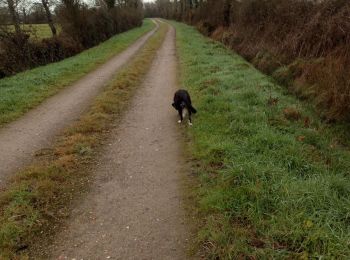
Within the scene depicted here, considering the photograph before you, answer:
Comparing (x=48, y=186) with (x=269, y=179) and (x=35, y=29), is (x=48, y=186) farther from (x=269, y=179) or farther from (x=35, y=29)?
(x=35, y=29)

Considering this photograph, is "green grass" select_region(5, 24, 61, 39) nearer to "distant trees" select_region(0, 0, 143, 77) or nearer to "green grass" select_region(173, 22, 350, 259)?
"distant trees" select_region(0, 0, 143, 77)

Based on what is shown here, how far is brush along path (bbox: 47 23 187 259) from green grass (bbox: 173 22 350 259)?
0.46m

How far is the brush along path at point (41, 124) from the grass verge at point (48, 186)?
1.31ft

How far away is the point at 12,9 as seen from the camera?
18141mm

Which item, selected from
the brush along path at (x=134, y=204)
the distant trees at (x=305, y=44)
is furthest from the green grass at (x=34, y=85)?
the distant trees at (x=305, y=44)

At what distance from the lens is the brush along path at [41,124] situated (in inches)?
268

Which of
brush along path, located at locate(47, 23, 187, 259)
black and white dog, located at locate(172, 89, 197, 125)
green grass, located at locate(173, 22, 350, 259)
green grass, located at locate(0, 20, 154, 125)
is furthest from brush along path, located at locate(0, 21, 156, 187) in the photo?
green grass, located at locate(173, 22, 350, 259)

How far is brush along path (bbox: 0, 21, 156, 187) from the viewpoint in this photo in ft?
22.3

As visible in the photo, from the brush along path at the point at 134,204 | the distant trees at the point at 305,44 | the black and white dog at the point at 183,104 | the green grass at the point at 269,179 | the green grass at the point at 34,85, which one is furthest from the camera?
the green grass at the point at 34,85

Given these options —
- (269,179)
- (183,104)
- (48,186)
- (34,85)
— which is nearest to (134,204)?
(48,186)

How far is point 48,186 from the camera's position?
538cm

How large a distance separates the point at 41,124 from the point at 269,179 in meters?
6.33

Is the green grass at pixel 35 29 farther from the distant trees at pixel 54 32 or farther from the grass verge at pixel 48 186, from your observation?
the grass verge at pixel 48 186

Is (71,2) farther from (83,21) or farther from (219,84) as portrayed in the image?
(219,84)
